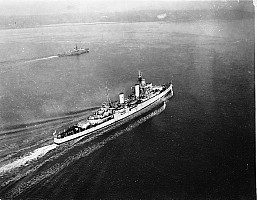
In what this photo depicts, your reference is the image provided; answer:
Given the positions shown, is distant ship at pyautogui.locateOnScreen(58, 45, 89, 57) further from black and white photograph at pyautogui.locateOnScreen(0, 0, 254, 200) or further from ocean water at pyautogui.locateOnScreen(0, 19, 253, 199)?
ocean water at pyautogui.locateOnScreen(0, 19, 253, 199)

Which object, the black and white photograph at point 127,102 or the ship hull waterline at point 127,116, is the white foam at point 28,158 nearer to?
the black and white photograph at point 127,102

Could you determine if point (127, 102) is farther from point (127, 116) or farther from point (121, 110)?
point (121, 110)

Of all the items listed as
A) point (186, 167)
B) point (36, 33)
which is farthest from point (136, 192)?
point (36, 33)

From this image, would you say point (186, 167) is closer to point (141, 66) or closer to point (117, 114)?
point (117, 114)

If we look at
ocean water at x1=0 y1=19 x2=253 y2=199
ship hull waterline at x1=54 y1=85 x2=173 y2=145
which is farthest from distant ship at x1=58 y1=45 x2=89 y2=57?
ship hull waterline at x1=54 y1=85 x2=173 y2=145

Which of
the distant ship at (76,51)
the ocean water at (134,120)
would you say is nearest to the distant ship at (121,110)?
the ocean water at (134,120)
